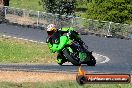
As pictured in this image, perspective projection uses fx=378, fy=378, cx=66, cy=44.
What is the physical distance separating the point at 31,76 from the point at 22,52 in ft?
36.9

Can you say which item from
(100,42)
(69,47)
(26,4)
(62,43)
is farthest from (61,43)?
(26,4)

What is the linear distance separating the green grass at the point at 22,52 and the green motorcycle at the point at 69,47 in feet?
80.7

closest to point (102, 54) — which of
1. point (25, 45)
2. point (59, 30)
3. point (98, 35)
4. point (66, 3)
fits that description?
point (25, 45)

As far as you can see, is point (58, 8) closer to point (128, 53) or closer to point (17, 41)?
point (17, 41)

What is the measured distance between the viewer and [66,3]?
55688 mm

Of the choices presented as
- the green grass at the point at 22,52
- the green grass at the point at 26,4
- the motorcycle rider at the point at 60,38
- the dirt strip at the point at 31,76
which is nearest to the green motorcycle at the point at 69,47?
the motorcycle rider at the point at 60,38

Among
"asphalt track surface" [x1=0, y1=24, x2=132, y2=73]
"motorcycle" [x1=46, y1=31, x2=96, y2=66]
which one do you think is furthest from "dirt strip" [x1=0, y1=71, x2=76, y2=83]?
"motorcycle" [x1=46, y1=31, x2=96, y2=66]

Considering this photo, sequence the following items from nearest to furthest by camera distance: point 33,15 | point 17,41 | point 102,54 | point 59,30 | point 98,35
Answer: point 59,30 < point 102,54 < point 17,41 < point 98,35 < point 33,15

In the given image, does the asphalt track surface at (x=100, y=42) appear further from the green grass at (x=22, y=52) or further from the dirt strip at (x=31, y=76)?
the dirt strip at (x=31, y=76)

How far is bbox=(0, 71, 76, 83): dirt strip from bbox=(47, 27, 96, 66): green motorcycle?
626 inches

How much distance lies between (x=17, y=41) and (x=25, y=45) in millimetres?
1989

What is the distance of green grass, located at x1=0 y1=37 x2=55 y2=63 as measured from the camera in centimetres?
3303

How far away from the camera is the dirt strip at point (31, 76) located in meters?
24.3

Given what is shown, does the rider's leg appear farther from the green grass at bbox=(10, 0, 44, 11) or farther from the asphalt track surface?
the green grass at bbox=(10, 0, 44, 11)
